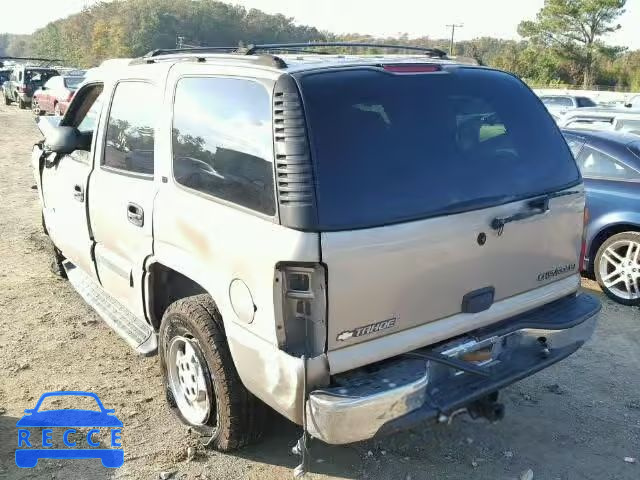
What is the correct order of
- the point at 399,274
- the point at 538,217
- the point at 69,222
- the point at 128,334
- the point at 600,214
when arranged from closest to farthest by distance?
the point at 399,274
the point at 538,217
the point at 128,334
the point at 69,222
the point at 600,214

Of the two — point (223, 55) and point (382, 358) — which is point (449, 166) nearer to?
point (382, 358)

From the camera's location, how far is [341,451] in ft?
11.3

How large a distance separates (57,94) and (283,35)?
3668 cm

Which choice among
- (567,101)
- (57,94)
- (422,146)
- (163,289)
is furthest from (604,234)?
(57,94)

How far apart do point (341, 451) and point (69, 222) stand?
8.82ft

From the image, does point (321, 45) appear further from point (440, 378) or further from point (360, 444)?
point (360, 444)

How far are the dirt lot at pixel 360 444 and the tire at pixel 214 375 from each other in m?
0.17

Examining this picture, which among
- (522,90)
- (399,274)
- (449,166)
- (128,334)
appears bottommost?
(128,334)

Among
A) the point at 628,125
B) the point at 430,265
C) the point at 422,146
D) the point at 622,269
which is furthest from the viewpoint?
the point at 628,125

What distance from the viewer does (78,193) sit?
441 centimetres

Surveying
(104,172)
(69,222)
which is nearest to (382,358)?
(104,172)

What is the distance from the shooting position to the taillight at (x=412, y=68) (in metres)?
3.06

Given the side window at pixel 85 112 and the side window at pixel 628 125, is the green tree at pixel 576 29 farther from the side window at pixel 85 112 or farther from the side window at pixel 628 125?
the side window at pixel 85 112

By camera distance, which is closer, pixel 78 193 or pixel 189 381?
pixel 189 381
